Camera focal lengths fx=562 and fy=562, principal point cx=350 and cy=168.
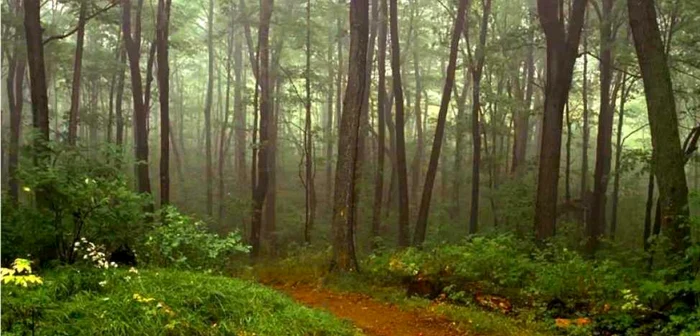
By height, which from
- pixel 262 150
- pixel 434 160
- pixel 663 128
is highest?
pixel 663 128

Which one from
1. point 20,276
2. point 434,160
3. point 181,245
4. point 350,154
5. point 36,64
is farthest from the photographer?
point 434,160

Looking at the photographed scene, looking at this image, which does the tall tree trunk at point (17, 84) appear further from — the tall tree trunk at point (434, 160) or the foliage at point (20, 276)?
the foliage at point (20, 276)

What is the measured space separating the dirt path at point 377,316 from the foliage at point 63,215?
3.15 m

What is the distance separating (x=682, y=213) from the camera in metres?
7.99

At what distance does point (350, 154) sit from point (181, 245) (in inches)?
155

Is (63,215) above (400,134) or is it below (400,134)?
below

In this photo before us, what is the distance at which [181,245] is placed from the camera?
9242 mm

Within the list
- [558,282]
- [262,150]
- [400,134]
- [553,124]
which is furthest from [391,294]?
[262,150]

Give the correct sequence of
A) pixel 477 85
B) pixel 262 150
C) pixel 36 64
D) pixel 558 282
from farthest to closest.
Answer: pixel 477 85 → pixel 262 150 → pixel 36 64 → pixel 558 282

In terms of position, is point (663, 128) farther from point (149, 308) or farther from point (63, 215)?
point (63, 215)

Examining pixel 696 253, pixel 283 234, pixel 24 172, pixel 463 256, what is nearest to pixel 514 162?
pixel 283 234

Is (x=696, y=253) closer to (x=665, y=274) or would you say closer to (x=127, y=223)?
(x=665, y=274)

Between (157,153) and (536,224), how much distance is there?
3263 cm

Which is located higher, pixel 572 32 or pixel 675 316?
pixel 572 32
